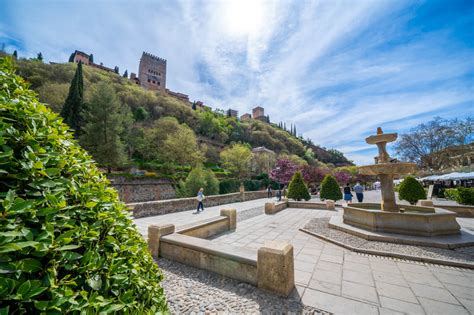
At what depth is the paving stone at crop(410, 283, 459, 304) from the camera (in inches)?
120

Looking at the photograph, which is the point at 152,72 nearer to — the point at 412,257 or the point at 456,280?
the point at 412,257

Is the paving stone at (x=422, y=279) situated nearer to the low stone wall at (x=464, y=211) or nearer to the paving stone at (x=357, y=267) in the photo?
the paving stone at (x=357, y=267)

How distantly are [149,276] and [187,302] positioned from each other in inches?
71.3

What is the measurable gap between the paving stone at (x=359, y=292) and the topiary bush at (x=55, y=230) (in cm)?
321

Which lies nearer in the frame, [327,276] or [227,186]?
[327,276]

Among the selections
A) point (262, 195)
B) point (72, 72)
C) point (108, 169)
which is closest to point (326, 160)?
point (262, 195)

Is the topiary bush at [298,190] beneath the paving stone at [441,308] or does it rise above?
above

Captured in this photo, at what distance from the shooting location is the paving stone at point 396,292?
3084 mm

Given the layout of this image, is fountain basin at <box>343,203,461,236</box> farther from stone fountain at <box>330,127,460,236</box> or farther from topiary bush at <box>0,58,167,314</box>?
topiary bush at <box>0,58,167,314</box>

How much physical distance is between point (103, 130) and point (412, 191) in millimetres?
33355

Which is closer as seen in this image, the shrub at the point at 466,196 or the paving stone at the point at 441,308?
the paving stone at the point at 441,308

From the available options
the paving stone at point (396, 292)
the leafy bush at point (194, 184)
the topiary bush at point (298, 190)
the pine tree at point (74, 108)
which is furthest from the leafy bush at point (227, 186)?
the paving stone at point (396, 292)

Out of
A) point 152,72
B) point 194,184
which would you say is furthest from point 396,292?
point 152,72

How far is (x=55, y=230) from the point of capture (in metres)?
1.12
